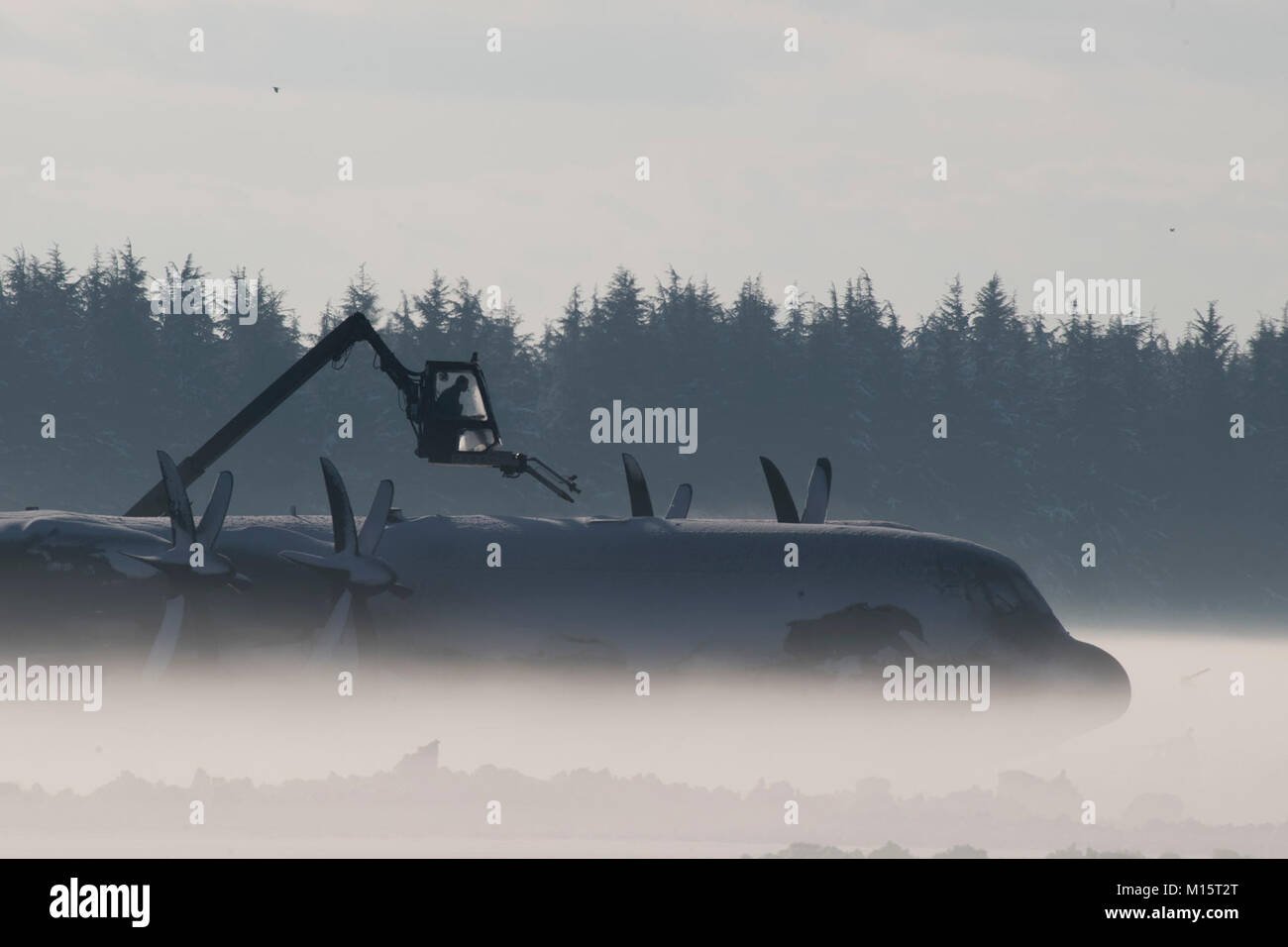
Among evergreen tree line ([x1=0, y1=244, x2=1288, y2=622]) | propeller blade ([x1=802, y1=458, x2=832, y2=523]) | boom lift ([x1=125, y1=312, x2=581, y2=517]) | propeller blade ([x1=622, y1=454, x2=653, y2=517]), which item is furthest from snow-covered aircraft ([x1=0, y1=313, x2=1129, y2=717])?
evergreen tree line ([x1=0, y1=244, x2=1288, y2=622])

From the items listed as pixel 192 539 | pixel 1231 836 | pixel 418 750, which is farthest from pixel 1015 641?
pixel 192 539

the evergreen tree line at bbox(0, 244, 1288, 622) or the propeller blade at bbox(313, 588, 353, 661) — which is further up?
the evergreen tree line at bbox(0, 244, 1288, 622)

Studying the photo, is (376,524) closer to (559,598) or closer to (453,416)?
(559,598)

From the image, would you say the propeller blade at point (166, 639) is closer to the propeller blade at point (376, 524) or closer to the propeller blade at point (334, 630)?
the propeller blade at point (334, 630)

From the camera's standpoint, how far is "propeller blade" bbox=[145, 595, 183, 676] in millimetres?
25625

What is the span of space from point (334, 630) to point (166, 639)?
2.58 meters

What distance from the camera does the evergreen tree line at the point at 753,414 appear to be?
380 feet

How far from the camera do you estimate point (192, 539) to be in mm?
26406

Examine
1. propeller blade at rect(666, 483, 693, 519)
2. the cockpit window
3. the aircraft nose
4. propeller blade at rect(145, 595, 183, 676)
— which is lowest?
the aircraft nose

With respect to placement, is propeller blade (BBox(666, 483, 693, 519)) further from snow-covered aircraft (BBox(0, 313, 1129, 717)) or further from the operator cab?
the operator cab

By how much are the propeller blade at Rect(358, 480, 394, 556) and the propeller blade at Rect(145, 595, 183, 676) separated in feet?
9.47

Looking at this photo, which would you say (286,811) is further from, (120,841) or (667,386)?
(667,386)

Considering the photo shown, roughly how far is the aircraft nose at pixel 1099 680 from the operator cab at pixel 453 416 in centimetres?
1076

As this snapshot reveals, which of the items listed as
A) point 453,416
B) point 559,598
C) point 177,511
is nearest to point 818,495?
point 559,598
